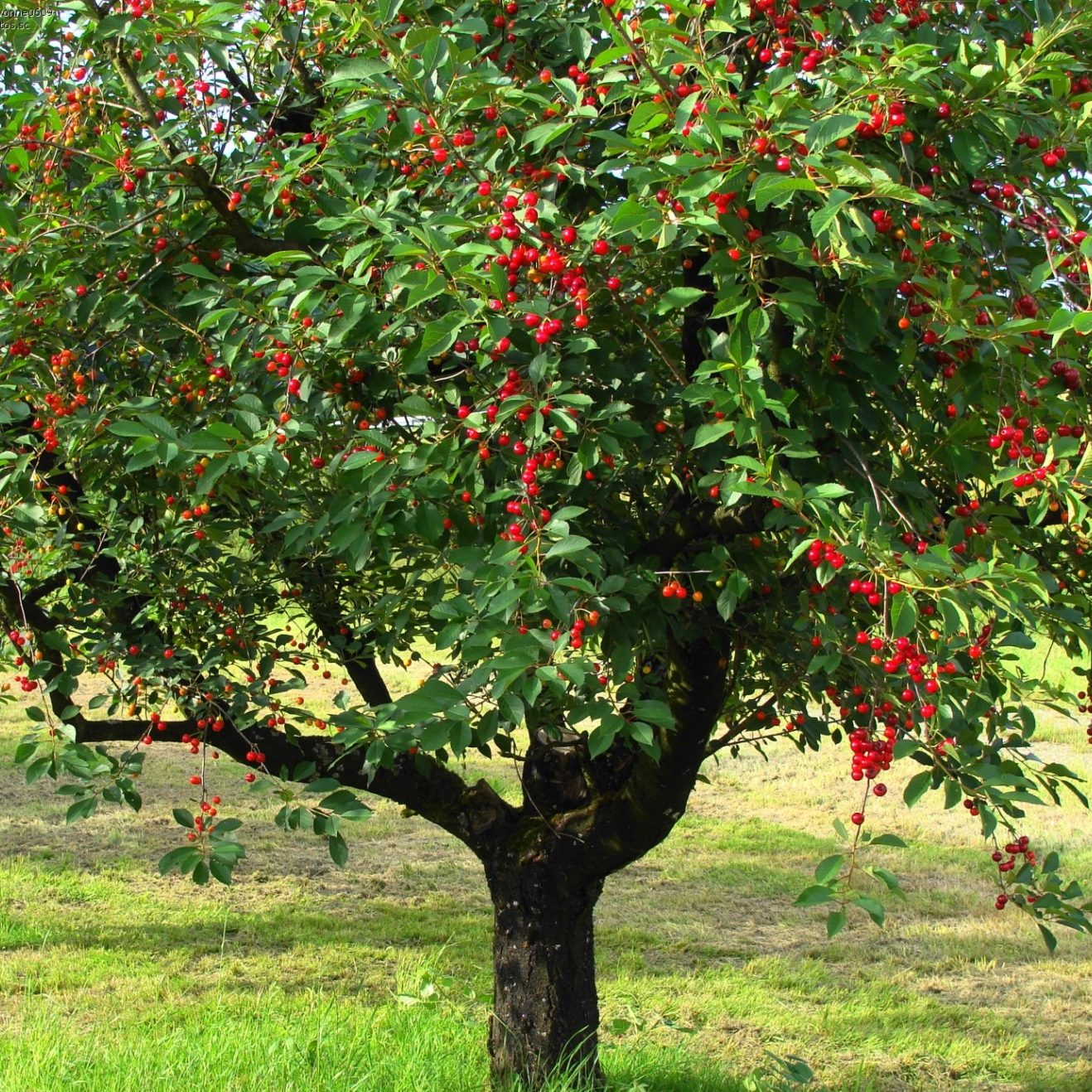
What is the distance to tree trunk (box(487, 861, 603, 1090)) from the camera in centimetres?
414

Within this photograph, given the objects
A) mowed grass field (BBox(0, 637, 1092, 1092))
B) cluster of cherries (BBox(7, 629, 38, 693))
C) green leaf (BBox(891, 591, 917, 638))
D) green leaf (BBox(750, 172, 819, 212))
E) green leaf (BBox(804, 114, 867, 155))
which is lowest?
mowed grass field (BBox(0, 637, 1092, 1092))

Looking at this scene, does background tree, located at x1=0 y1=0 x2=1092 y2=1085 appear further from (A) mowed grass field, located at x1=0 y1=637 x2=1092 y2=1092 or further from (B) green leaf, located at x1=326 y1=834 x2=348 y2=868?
(A) mowed grass field, located at x1=0 y1=637 x2=1092 y2=1092

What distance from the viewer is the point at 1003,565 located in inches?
78.4

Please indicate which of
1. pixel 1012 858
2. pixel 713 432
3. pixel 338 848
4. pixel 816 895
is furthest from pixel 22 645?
pixel 1012 858

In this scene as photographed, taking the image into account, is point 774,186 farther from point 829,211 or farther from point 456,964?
point 456,964

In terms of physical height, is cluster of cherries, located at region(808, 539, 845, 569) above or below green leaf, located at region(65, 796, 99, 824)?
above

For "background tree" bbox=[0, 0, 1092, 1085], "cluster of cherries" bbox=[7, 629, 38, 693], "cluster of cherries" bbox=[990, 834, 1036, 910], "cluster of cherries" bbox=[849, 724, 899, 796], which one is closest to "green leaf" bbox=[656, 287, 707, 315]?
"background tree" bbox=[0, 0, 1092, 1085]

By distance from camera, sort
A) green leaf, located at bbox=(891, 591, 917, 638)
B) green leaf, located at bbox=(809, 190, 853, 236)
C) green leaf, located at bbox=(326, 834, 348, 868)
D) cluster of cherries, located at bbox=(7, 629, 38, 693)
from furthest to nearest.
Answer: cluster of cherries, located at bbox=(7, 629, 38, 693) → green leaf, located at bbox=(326, 834, 348, 868) → green leaf, located at bbox=(891, 591, 917, 638) → green leaf, located at bbox=(809, 190, 853, 236)

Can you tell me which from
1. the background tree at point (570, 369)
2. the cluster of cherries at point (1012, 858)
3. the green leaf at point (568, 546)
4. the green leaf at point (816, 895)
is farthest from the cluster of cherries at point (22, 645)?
the cluster of cherries at point (1012, 858)

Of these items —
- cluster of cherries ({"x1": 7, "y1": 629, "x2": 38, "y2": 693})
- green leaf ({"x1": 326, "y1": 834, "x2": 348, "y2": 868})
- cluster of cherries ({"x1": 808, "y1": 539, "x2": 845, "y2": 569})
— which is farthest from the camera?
cluster of cherries ({"x1": 7, "y1": 629, "x2": 38, "y2": 693})

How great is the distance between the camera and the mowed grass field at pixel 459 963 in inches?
174

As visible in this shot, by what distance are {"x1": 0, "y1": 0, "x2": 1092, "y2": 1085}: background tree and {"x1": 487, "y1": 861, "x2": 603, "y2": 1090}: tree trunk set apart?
2.14 ft

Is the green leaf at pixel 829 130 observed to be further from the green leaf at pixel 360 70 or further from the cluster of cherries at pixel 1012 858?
the cluster of cherries at pixel 1012 858

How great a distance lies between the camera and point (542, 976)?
13.6 feet
